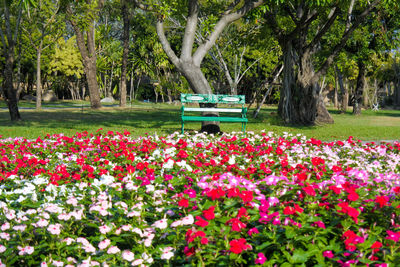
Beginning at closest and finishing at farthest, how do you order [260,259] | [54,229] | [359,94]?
[260,259], [54,229], [359,94]

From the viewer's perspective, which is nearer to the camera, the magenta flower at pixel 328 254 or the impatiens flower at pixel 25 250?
the magenta flower at pixel 328 254

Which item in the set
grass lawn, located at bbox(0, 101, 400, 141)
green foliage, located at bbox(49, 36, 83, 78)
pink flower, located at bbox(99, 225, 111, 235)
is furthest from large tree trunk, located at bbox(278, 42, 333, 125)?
green foliage, located at bbox(49, 36, 83, 78)

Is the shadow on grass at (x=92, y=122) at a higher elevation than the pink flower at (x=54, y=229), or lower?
higher

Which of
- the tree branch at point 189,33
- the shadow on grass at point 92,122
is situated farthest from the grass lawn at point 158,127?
the tree branch at point 189,33

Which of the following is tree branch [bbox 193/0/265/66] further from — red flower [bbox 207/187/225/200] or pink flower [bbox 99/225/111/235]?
pink flower [bbox 99/225/111/235]

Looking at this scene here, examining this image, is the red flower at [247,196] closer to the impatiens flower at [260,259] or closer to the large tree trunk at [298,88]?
the impatiens flower at [260,259]

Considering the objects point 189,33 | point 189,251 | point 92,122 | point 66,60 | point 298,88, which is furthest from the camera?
point 66,60

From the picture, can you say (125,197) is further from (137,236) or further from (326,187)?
(326,187)

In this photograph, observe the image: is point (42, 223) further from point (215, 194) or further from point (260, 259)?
point (260, 259)

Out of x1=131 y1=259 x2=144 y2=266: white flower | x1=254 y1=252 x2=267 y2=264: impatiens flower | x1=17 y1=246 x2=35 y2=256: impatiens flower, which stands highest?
x1=254 y1=252 x2=267 y2=264: impatiens flower

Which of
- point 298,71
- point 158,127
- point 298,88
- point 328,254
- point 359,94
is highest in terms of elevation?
point 298,71

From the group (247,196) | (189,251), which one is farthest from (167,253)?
(247,196)

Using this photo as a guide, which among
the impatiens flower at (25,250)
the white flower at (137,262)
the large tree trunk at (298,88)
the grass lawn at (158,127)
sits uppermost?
the large tree trunk at (298,88)

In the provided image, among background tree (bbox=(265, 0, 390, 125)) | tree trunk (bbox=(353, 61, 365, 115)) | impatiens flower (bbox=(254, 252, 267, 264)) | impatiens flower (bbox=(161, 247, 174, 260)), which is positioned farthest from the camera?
tree trunk (bbox=(353, 61, 365, 115))
